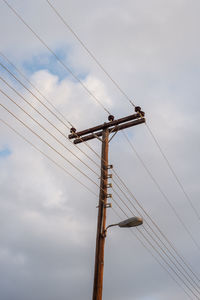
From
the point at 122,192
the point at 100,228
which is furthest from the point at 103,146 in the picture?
the point at 100,228

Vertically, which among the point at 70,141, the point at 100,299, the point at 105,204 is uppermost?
the point at 70,141

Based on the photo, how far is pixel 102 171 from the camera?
1162 cm

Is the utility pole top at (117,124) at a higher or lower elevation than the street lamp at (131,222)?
higher

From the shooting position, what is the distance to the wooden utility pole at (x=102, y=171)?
9672 millimetres

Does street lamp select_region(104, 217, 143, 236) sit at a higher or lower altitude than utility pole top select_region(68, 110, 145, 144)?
lower

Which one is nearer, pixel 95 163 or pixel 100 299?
pixel 100 299

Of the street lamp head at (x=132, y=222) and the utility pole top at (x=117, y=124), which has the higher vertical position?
the utility pole top at (x=117, y=124)

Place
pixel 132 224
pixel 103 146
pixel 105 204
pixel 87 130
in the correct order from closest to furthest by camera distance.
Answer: pixel 132 224
pixel 105 204
pixel 103 146
pixel 87 130

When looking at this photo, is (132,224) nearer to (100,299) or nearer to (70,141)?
(100,299)

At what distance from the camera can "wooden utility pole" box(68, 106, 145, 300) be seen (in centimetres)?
967

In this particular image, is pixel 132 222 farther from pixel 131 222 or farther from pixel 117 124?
pixel 117 124

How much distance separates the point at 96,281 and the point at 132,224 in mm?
1781

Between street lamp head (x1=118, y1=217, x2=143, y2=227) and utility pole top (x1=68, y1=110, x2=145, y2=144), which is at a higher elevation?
utility pole top (x1=68, y1=110, x2=145, y2=144)

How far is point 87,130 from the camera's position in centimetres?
1327
